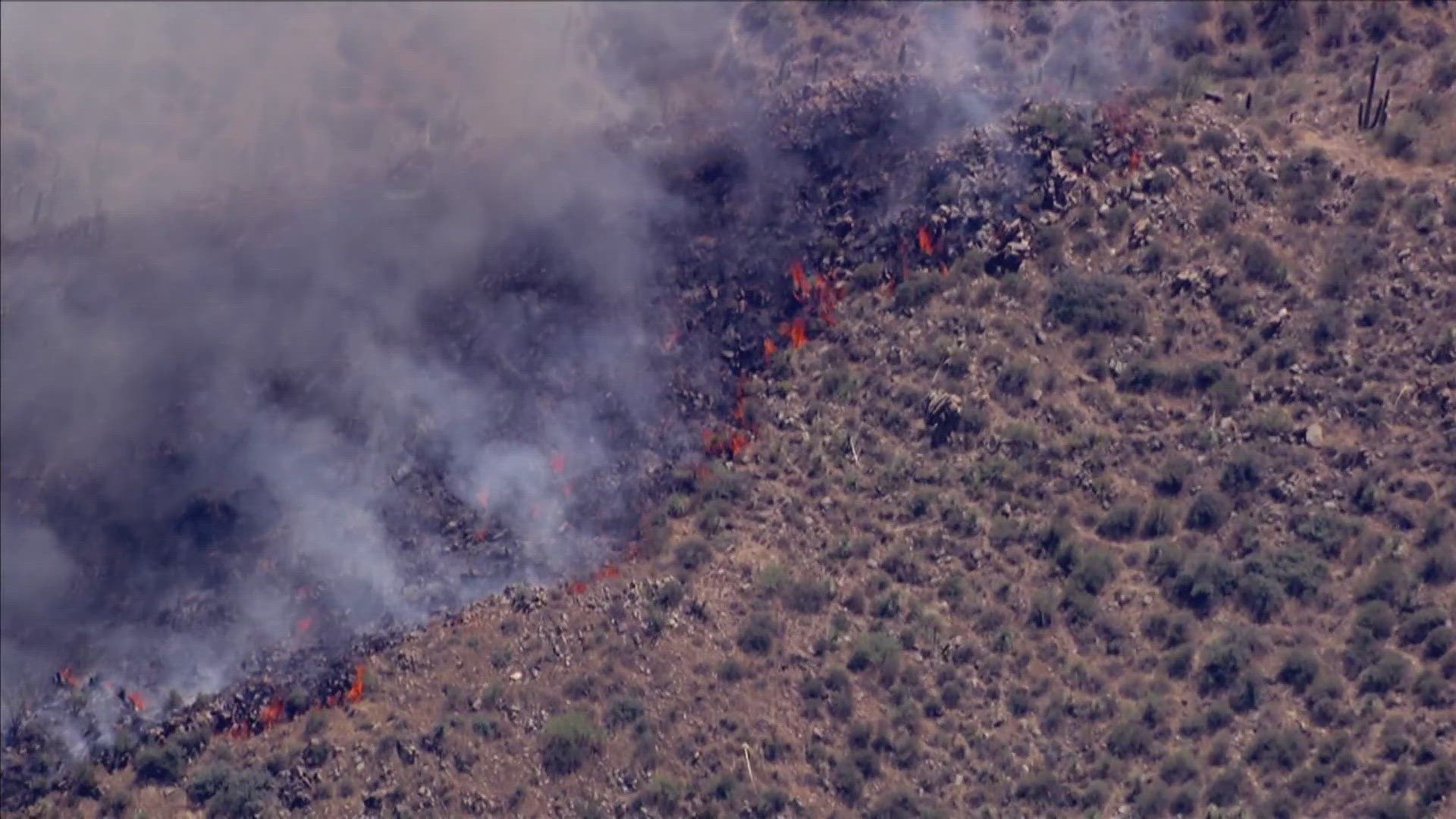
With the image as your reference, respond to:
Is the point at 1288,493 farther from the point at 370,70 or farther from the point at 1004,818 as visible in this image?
the point at 370,70

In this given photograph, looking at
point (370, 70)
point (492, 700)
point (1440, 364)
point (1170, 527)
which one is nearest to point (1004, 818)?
point (1170, 527)

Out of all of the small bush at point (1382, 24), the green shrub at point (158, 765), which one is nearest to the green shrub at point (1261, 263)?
the small bush at point (1382, 24)

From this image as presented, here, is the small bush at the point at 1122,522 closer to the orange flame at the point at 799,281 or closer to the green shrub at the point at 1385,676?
the green shrub at the point at 1385,676

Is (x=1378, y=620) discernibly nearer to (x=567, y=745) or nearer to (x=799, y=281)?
(x=799, y=281)

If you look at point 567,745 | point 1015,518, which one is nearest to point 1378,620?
point 1015,518

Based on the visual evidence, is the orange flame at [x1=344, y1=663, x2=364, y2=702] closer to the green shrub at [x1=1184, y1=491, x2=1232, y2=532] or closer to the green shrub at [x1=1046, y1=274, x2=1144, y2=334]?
the green shrub at [x1=1046, y1=274, x2=1144, y2=334]

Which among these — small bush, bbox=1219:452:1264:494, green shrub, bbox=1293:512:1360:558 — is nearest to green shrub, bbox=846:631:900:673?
small bush, bbox=1219:452:1264:494
